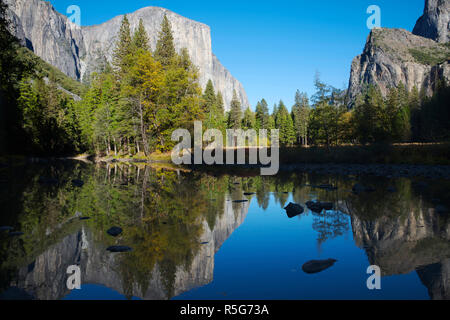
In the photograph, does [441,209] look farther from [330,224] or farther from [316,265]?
[316,265]

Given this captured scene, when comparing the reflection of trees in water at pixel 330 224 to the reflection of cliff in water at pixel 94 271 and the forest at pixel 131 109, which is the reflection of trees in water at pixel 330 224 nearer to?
the reflection of cliff in water at pixel 94 271

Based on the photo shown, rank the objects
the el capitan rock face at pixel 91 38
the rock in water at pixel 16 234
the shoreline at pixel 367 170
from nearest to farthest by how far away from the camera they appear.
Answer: the rock in water at pixel 16 234
the shoreline at pixel 367 170
the el capitan rock face at pixel 91 38

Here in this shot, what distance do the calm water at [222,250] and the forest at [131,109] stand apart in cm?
1763

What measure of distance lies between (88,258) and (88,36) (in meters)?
229

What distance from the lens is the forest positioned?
24763mm

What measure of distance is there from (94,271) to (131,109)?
2715 cm

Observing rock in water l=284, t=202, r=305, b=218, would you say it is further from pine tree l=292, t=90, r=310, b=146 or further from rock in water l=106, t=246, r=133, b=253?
pine tree l=292, t=90, r=310, b=146

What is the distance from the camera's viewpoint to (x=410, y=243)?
363 cm

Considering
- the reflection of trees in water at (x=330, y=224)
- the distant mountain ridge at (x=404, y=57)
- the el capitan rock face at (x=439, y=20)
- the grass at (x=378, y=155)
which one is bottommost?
the reflection of trees in water at (x=330, y=224)

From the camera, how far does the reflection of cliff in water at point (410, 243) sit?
2.75 m
